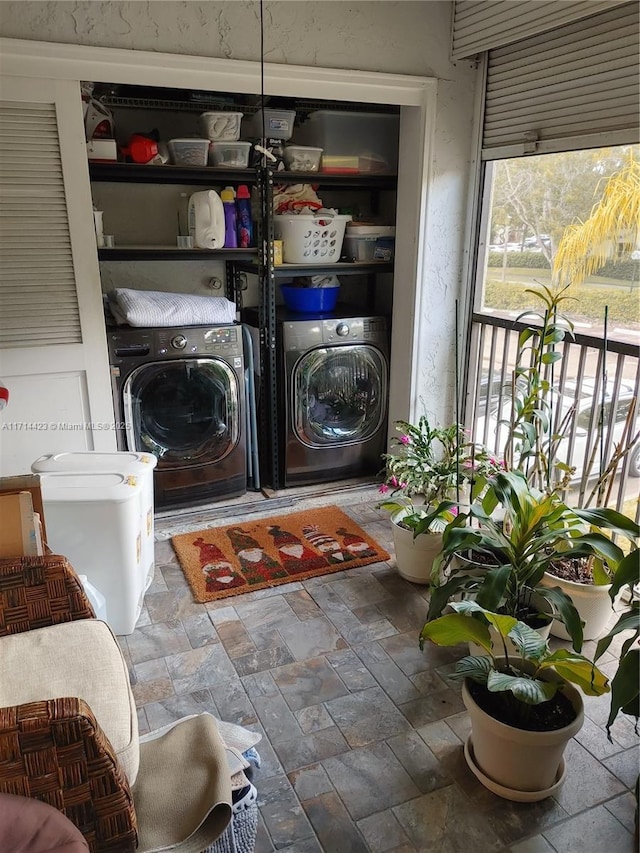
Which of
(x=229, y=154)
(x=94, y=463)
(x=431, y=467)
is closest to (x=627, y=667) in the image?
(x=431, y=467)

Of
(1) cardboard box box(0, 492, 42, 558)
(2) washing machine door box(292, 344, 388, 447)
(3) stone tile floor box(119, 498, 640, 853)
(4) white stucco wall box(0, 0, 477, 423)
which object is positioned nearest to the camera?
(3) stone tile floor box(119, 498, 640, 853)

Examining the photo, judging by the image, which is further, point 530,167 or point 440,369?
point 440,369

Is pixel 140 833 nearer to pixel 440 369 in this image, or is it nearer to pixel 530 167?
pixel 440 369

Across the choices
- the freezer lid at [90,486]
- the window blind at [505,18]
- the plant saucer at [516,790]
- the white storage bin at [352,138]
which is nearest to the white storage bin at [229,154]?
the white storage bin at [352,138]

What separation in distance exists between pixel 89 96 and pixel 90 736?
2590 millimetres

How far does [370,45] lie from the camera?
9.52 ft

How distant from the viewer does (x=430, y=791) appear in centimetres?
169

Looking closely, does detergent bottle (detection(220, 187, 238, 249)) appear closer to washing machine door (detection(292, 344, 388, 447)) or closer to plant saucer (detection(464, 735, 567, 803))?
washing machine door (detection(292, 344, 388, 447))

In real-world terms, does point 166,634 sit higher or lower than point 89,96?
lower

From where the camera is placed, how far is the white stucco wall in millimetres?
2473

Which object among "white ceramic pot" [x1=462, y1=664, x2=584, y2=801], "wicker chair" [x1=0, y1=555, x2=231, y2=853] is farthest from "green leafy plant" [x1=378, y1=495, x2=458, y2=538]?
"wicker chair" [x1=0, y1=555, x2=231, y2=853]

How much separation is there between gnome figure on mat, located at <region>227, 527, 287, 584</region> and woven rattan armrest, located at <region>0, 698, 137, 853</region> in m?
1.39

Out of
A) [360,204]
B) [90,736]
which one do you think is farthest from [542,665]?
[360,204]

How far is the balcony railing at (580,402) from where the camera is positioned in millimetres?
2518
